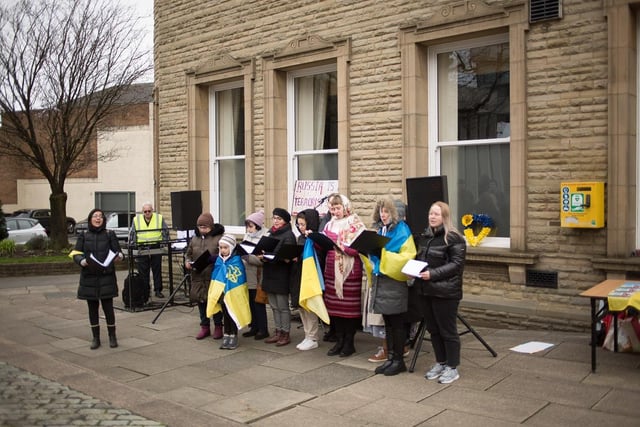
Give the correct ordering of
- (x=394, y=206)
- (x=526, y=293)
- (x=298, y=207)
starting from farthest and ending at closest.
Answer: (x=298, y=207), (x=526, y=293), (x=394, y=206)

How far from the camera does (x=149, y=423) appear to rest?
5.83 metres

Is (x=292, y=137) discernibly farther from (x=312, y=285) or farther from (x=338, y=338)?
(x=338, y=338)

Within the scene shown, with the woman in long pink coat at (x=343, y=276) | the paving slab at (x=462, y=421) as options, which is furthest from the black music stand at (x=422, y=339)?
the paving slab at (x=462, y=421)

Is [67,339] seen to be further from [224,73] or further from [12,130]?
[12,130]

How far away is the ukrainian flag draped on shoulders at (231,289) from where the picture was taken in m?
8.63

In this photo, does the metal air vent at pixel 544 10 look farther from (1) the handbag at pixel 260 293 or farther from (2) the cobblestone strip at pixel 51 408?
(2) the cobblestone strip at pixel 51 408

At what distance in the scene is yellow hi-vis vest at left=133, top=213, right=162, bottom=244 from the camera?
1240 centimetres

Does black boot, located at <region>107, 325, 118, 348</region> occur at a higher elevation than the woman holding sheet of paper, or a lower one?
lower

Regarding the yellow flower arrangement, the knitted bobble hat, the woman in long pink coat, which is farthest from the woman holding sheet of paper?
the yellow flower arrangement

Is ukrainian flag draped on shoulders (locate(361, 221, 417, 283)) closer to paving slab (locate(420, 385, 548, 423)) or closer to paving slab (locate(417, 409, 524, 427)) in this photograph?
paving slab (locate(420, 385, 548, 423))

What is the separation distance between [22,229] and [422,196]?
2239cm

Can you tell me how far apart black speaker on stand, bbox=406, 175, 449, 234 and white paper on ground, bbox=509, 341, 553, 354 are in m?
1.82

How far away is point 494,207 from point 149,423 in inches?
236

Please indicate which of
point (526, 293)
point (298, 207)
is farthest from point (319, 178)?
point (526, 293)
